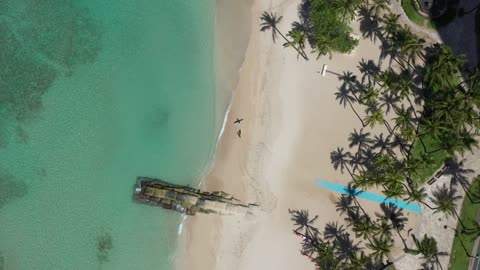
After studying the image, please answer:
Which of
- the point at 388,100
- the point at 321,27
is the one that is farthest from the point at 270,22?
the point at 388,100

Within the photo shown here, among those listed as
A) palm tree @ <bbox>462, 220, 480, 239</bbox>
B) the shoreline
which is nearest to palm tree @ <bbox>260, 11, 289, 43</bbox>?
the shoreline

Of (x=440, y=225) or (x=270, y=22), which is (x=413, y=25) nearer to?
(x=270, y=22)

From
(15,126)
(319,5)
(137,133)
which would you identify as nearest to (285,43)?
(319,5)

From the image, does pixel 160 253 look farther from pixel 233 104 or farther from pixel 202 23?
pixel 202 23

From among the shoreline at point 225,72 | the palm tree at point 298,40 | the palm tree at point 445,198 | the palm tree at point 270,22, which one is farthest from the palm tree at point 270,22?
the palm tree at point 445,198

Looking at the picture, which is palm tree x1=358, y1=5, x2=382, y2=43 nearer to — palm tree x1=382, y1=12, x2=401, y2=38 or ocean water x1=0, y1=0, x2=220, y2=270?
palm tree x1=382, y1=12, x2=401, y2=38

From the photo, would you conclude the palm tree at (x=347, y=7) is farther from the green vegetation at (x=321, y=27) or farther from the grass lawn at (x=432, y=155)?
the grass lawn at (x=432, y=155)
